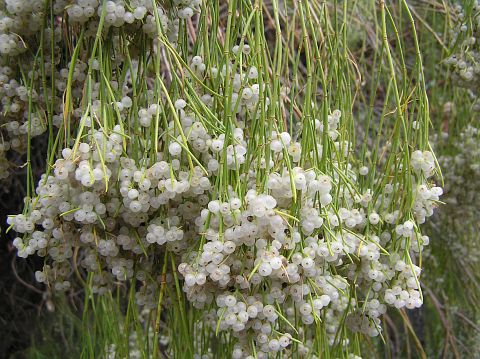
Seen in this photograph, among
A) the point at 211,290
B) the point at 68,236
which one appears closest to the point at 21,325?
the point at 68,236

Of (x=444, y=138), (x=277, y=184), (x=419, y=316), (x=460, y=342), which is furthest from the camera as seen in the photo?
(x=419, y=316)

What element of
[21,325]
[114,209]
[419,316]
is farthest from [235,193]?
[419,316]

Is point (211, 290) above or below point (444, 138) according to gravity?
above

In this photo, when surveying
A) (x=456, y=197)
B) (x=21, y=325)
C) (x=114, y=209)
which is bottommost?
(x=21, y=325)

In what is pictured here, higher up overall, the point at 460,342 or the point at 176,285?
the point at 176,285

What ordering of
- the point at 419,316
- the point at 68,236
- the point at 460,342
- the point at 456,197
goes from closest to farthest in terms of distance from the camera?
the point at 68,236 → the point at 456,197 → the point at 460,342 → the point at 419,316

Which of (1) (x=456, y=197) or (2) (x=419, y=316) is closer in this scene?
(1) (x=456, y=197)

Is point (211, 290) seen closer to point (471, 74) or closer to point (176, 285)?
point (176, 285)

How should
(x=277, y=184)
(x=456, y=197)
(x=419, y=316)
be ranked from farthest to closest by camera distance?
(x=419, y=316) → (x=456, y=197) → (x=277, y=184)

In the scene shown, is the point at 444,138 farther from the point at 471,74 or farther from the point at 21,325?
the point at 21,325
